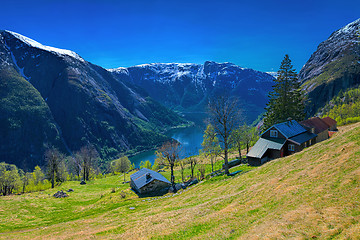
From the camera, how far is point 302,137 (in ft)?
164

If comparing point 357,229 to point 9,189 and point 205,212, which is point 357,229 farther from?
point 9,189

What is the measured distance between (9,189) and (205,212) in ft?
285

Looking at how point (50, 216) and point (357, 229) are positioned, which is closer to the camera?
point (357, 229)

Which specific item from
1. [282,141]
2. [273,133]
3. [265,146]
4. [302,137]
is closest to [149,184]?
[265,146]

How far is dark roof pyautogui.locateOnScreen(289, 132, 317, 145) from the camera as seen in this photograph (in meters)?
47.1

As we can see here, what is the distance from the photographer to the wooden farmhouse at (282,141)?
46406 millimetres

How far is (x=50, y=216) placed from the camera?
39312 mm

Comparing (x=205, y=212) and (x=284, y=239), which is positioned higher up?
(x=284, y=239)

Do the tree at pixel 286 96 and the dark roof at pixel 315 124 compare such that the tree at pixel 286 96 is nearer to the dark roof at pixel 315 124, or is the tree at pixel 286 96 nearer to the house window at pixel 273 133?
the dark roof at pixel 315 124

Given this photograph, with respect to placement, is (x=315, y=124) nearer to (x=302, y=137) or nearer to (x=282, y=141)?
(x=302, y=137)

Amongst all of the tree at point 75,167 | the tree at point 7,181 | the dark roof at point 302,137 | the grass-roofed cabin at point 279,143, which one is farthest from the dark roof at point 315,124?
the tree at point 7,181

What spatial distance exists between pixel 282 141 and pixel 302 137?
6932mm

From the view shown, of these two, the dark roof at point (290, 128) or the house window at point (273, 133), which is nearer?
the dark roof at point (290, 128)

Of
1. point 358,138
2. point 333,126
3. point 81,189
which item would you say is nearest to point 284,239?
point 358,138
